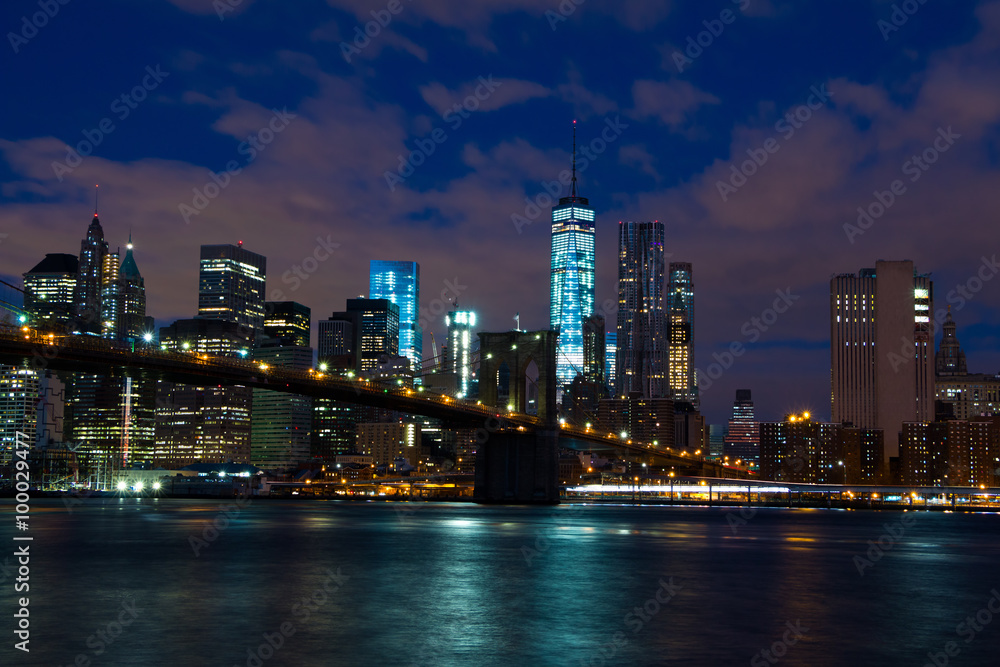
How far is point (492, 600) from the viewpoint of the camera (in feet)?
97.4

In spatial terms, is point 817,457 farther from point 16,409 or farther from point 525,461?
point 16,409

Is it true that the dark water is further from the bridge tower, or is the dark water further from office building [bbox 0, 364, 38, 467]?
office building [bbox 0, 364, 38, 467]

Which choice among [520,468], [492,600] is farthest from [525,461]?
[492,600]

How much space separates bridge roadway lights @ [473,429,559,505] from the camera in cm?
9681

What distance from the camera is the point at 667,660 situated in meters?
21.0

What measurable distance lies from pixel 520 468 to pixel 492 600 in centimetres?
6897

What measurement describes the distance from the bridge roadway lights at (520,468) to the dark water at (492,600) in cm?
3963

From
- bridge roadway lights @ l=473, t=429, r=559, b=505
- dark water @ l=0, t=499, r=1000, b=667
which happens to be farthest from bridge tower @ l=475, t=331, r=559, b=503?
dark water @ l=0, t=499, r=1000, b=667

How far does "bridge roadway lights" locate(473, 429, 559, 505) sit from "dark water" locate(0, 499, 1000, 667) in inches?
1560

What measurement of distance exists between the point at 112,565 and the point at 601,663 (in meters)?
23.7

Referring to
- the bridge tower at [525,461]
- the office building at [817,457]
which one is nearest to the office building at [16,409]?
the bridge tower at [525,461]

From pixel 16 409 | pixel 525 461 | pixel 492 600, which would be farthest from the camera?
pixel 16 409

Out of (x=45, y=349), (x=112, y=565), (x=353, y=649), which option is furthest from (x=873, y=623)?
(x=45, y=349)

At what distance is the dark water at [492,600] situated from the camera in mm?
21688
